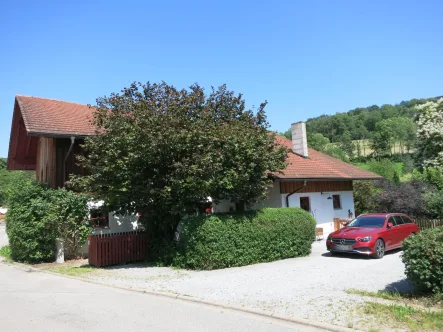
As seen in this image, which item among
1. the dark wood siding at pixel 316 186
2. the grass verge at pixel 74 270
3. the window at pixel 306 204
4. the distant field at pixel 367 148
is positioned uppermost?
→ the distant field at pixel 367 148

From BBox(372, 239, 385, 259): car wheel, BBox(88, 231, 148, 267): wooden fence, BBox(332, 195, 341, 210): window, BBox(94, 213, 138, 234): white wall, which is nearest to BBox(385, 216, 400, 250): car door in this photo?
BBox(372, 239, 385, 259): car wheel

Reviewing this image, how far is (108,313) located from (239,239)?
5773mm

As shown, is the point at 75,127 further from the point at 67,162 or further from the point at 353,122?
the point at 353,122

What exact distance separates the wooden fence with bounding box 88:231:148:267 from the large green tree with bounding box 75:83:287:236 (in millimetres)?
1038

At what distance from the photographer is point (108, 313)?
700cm

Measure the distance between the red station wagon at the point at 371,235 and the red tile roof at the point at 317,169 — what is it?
441 cm

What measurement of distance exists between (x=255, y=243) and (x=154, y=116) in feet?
17.6

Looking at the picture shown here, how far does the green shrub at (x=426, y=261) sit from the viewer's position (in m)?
6.86

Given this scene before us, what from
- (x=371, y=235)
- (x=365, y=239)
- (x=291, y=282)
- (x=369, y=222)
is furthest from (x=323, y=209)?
(x=291, y=282)

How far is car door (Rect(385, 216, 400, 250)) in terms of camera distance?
13.3m

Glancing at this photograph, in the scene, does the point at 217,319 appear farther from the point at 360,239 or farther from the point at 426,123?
the point at 426,123

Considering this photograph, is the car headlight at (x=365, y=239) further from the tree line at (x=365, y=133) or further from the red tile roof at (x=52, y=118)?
the tree line at (x=365, y=133)

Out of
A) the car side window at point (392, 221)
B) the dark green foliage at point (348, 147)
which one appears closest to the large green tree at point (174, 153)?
the car side window at point (392, 221)

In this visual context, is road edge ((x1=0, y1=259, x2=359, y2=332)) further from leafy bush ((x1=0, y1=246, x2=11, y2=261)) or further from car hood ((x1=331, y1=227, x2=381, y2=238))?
leafy bush ((x1=0, y1=246, x2=11, y2=261))
